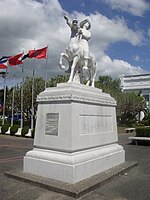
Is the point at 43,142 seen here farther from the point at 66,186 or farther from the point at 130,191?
the point at 130,191

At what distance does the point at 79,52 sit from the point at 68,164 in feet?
10.3

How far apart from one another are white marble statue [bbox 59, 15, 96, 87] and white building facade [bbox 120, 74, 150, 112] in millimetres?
43687

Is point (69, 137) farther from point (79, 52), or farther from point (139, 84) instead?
point (139, 84)

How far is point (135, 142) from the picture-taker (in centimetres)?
1468

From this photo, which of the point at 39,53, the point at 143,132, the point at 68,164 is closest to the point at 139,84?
the point at 39,53

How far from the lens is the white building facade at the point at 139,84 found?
48625 mm

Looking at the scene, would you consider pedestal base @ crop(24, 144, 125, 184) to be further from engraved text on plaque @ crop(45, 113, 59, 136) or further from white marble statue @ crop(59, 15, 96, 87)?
white marble statue @ crop(59, 15, 96, 87)

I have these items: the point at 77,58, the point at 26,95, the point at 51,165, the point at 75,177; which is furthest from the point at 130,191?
the point at 26,95

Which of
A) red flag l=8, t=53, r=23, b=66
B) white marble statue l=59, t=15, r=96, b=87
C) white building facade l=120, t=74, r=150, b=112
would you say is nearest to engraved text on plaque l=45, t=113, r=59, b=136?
white marble statue l=59, t=15, r=96, b=87

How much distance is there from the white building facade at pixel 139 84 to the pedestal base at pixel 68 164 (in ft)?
147

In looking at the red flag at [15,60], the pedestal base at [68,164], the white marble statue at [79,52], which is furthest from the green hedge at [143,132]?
the red flag at [15,60]

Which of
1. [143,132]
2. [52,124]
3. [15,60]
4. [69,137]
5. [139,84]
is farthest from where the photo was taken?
[139,84]

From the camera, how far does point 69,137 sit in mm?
5285

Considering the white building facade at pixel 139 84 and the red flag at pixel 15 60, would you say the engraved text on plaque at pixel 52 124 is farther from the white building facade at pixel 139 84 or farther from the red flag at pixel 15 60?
the white building facade at pixel 139 84
